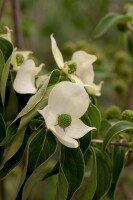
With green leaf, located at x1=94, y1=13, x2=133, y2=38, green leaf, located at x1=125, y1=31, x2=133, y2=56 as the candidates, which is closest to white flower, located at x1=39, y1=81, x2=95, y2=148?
green leaf, located at x1=94, y1=13, x2=133, y2=38

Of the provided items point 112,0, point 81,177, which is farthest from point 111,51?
point 81,177

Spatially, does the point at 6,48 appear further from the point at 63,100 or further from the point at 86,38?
the point at 86,38

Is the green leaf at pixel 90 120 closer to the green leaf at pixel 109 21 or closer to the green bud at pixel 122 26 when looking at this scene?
the green leaf at pixel 109 21

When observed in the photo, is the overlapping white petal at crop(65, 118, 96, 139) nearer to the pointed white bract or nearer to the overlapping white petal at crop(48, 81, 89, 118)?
the overlapping white petal at crop(48, 81, 89, 118)

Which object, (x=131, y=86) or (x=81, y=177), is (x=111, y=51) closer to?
(x=131, y=86)

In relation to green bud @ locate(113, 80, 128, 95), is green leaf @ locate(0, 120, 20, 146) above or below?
above
